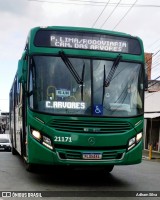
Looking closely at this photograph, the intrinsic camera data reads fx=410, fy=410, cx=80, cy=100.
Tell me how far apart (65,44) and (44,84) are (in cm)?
115

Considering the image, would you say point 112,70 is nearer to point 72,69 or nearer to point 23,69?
point 72,69

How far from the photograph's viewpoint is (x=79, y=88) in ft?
30.6

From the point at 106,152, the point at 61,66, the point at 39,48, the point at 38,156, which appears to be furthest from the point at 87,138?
the point at 39,48

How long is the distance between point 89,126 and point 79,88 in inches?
35.4

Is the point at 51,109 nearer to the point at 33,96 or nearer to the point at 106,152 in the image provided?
the point at 33,96

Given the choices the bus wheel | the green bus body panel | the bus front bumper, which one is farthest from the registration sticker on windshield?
the bus wheel

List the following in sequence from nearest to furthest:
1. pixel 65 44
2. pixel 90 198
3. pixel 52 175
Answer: pixel 90 198 → pixel 65 44 → pixel 52 175

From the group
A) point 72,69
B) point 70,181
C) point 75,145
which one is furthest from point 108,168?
point 72,69

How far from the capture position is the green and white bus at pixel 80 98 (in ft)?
29.6

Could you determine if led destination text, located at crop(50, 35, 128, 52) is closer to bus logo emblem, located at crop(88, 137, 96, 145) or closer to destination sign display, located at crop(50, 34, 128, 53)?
destination sign display, located at crop(50, 34, 128, 53)

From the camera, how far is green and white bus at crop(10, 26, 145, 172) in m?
9.02

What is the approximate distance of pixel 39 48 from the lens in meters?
9.48

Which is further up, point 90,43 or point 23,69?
point 90,43

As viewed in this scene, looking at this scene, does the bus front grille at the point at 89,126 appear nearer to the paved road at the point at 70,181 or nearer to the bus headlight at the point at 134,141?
the bus headlight at the point at 134,141
